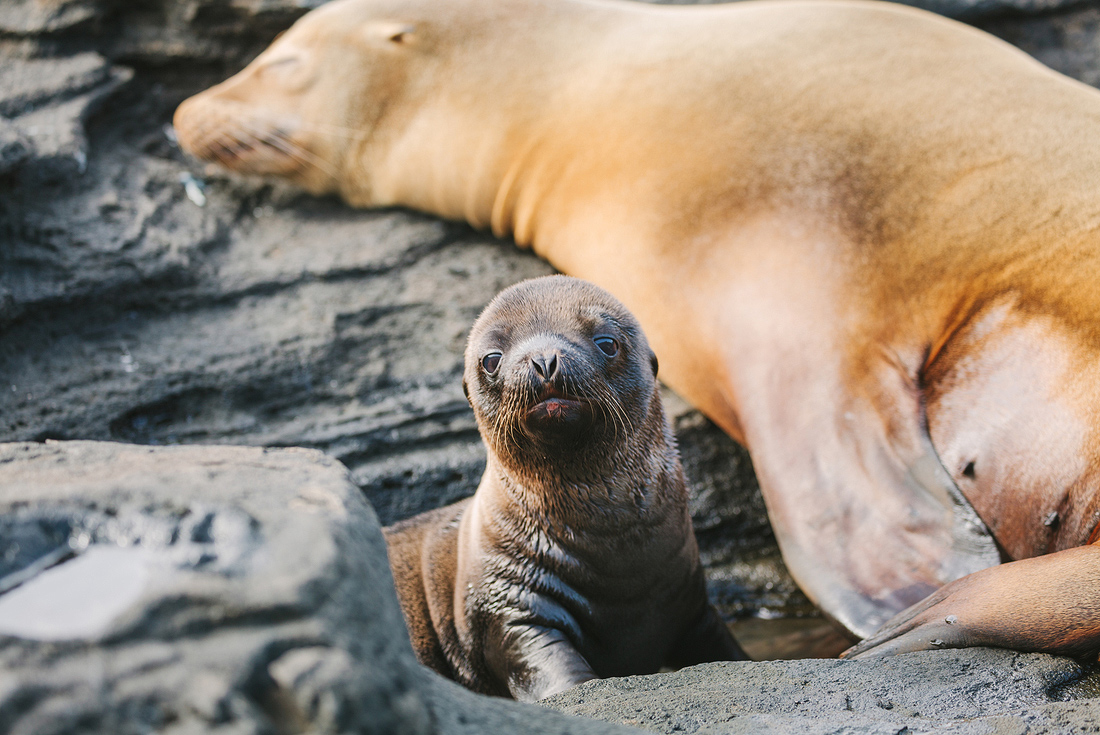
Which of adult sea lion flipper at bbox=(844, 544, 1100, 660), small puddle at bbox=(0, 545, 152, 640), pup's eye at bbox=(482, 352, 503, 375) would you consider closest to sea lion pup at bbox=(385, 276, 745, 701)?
pup's eye at bbox=(482, 352, 503, 375)

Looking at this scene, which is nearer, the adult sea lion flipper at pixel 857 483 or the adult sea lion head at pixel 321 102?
the adult sea lion flipper at pixel 857 483

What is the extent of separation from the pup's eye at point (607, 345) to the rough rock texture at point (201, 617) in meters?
1.44

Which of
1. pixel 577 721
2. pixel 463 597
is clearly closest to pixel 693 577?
pixel 463 597

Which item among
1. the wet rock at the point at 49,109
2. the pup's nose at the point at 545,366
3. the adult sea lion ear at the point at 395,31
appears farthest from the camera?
the adult sea lion ear at the point at 395,31

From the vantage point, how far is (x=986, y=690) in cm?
212

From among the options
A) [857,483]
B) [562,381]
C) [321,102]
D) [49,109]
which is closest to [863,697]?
[562,381]

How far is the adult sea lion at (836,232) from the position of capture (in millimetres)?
2990

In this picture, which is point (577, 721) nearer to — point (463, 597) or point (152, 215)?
point (463, 597)

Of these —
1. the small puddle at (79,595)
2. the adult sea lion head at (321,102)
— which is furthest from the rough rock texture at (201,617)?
the adult sea lion head at (321,102)

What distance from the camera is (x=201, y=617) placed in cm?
115

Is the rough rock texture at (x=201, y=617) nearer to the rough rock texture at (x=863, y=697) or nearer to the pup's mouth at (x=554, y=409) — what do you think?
the rough rock texture at (x=863, y=697)

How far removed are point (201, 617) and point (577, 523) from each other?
5.97 feet

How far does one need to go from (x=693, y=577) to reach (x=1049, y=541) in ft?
3.69

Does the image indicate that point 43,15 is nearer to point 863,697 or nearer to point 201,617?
point 201,617
